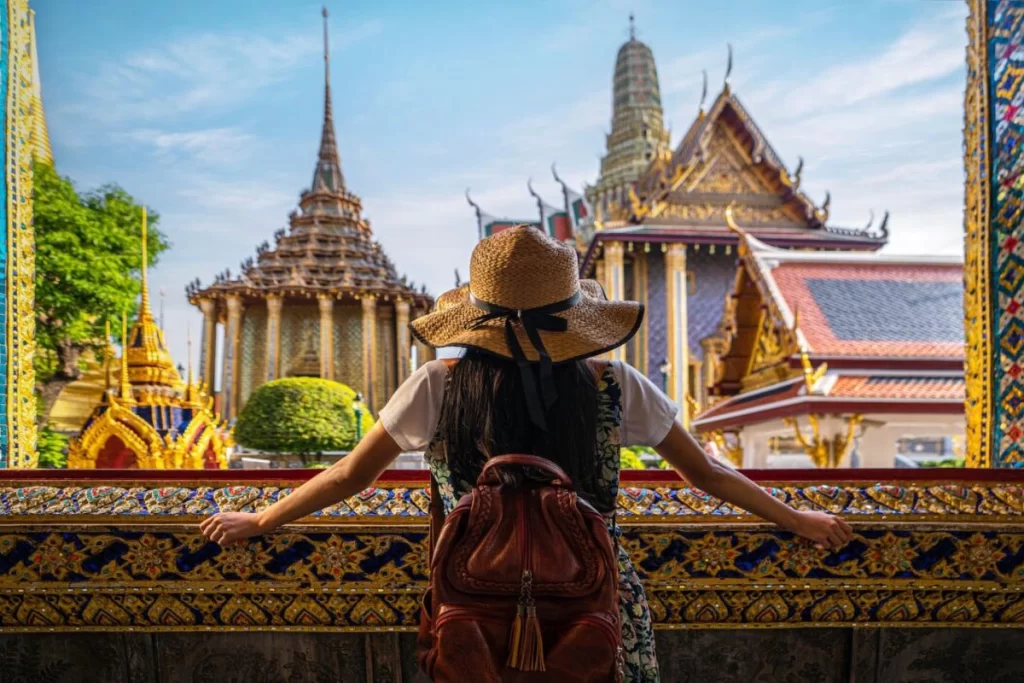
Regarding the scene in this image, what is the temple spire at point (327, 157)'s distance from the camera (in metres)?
28.0

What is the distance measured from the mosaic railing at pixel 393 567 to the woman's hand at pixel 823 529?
20cm

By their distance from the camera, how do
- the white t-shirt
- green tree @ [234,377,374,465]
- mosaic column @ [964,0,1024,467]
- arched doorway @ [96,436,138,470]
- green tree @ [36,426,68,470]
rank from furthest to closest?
green tree @ [234,377,374,465]
green tree @ [36,426,68,470]
arched doorway @ [96,436,138,470]
mosaic column @ [964,0,1024,467]
the white t-shirt

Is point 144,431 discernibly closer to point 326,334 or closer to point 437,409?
point 437,409

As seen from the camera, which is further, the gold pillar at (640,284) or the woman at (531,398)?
the gold pillar at (640,284)

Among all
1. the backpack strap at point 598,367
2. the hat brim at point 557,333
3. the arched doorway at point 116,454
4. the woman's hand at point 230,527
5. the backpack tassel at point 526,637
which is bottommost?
the arched doorway at point 116,454

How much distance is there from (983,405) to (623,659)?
164 centimetres

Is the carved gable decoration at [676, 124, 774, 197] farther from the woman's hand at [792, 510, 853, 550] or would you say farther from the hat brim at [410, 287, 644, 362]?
the hat brim at [410, 287, 644, 362]

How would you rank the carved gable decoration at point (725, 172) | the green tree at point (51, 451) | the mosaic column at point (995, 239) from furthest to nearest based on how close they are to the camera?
the carved gable decoration at point (725, 172) → the green tree at point (51, 451) → the mosaic column at point (995, 239)

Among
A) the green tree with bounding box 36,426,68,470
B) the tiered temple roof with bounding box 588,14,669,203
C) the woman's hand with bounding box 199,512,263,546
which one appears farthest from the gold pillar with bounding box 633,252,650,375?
the woman's hand with bounding box 199,512,263,546

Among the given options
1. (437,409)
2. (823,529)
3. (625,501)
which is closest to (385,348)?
(625,501)

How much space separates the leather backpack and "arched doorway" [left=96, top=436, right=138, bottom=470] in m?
5.86

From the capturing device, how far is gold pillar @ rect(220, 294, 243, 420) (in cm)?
2484

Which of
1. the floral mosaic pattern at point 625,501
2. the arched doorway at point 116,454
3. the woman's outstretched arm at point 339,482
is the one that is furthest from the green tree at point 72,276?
the woman's outstretched arm at point 339,482

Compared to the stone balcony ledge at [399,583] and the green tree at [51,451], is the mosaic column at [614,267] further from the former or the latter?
the stone balcony ledge at [399,583]
